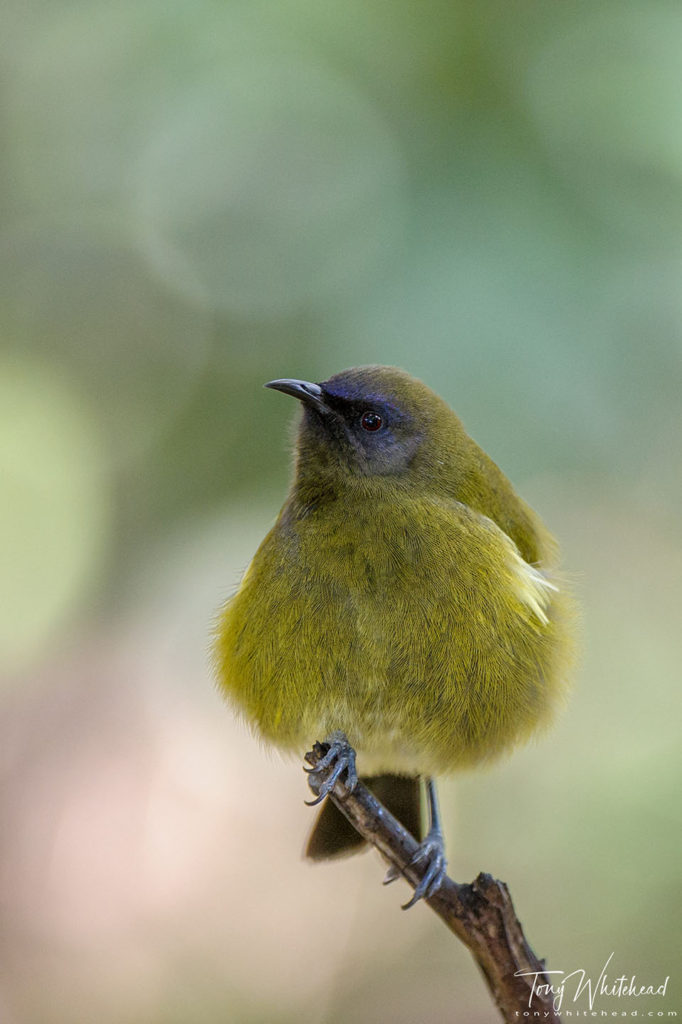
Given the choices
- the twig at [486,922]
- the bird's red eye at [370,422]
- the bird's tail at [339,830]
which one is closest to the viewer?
the twig at [486,922]

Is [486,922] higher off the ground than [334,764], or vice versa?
[334,764]

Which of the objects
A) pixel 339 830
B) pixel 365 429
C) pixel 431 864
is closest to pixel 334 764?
pixel 431 864

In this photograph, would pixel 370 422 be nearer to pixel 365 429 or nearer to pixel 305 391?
pixel 365 429

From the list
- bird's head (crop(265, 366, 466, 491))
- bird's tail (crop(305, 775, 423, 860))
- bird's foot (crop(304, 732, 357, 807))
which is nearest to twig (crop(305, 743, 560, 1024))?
bird's foot (crop(304, 732, 357, 807))

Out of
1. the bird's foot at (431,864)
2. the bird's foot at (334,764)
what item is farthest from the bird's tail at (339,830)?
the bird's foot at (334,764)

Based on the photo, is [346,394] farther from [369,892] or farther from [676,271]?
[369,892]

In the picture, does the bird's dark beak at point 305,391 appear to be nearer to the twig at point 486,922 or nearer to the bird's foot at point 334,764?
the bird's foot at point 334,764

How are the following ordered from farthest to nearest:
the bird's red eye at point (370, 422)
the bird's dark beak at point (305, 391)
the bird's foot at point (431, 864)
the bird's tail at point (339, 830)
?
the bird's tail at point (339, 830) < the bird's red eye at point (370, 422) < the bird's dark beak at point (305, 391) < the bird's foot at point (431, 864)
